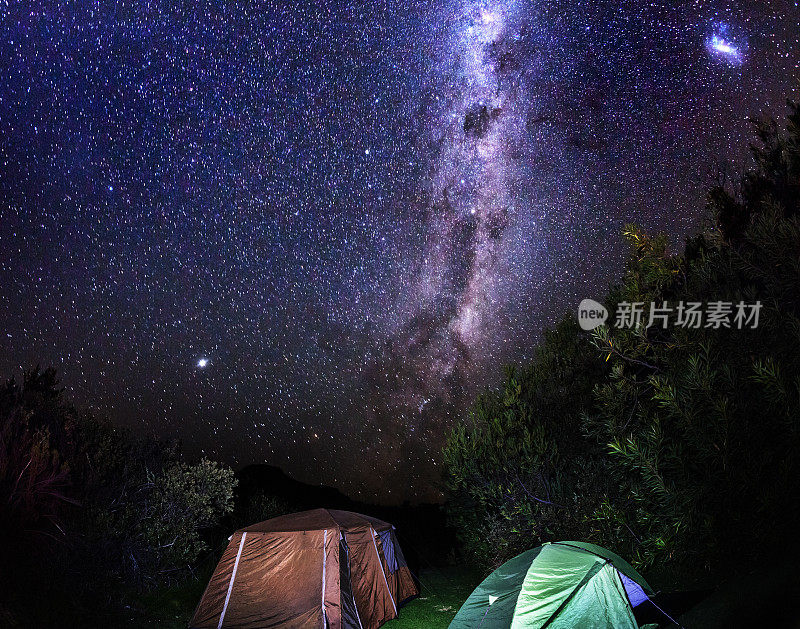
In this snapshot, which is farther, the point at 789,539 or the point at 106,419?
the point at 106,419

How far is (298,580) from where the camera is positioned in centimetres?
1006

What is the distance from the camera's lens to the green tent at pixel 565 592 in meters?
7.11

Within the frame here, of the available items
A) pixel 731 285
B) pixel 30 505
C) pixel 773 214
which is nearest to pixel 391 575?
pixel 30 505

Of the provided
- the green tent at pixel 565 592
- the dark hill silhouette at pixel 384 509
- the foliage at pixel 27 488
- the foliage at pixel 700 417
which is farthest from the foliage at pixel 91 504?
the foliage at pixel 700 417

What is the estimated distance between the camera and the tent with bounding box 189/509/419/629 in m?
9.75

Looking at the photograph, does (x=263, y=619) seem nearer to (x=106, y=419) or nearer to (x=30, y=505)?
(x=30, y=505)

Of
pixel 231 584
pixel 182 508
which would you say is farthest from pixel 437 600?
pixel 182 508

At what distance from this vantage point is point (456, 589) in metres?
15.2

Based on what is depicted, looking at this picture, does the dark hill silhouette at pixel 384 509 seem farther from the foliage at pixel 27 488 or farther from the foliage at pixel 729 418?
the foliage at pixel 729 418

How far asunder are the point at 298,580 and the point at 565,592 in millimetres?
5250

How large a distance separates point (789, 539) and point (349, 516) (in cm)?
840

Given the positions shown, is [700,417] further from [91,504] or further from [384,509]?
[384,509]

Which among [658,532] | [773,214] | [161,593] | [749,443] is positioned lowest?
[161,593]

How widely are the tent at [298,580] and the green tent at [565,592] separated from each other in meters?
2.96
